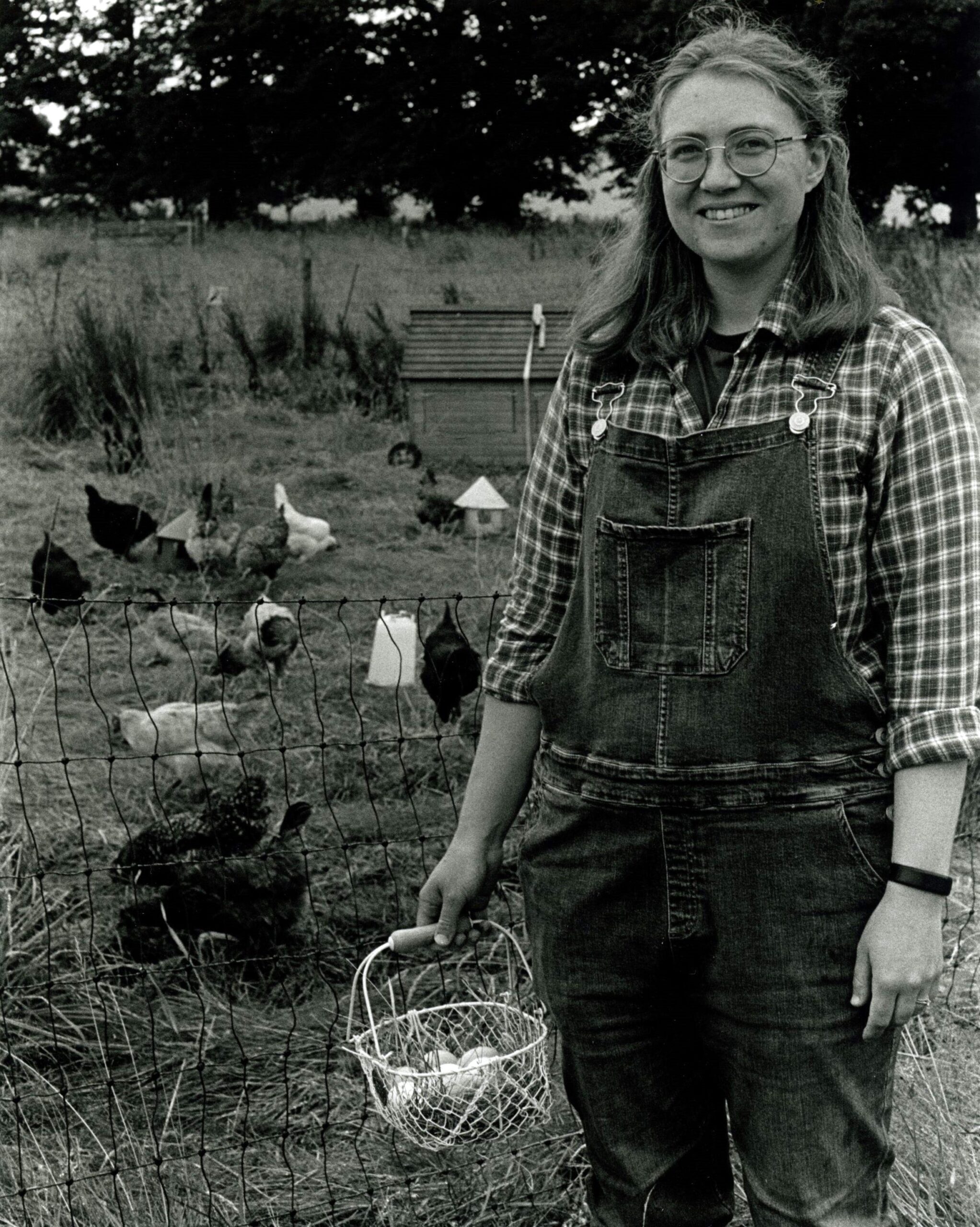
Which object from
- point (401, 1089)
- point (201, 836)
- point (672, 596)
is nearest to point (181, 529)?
point (201, 836)

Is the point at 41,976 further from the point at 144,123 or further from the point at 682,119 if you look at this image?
the point at 144,123

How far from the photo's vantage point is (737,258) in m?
1.50

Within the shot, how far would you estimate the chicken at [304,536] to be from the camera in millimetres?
6379

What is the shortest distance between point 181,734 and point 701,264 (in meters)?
2.83

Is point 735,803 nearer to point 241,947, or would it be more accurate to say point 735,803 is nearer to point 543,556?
point 543,556

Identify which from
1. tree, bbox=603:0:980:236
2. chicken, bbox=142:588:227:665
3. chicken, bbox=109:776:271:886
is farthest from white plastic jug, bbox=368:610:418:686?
tree, bbox=603:0:980:236

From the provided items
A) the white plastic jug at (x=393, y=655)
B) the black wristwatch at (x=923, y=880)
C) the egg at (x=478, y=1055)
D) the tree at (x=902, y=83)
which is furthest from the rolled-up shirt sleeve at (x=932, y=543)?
the tree at (x=902, y=83)

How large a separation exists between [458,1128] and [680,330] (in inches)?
55.0

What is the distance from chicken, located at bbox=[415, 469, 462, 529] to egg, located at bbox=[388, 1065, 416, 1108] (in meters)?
4.90

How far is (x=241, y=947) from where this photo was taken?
10.3 feet

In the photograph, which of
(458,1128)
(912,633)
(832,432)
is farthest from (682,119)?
(458,1128)

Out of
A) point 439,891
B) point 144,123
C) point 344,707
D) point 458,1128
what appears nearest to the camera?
point 439,891

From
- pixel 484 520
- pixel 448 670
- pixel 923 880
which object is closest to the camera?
pixel 923 880

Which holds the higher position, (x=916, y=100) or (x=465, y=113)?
(x=465, y=113)
